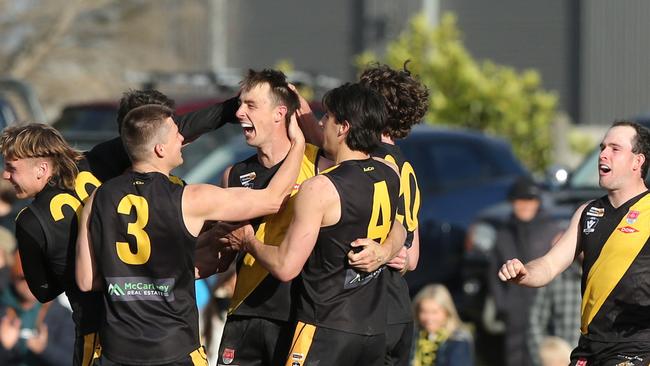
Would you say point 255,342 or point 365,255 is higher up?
point 365,255

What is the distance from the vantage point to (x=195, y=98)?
46.6 feet

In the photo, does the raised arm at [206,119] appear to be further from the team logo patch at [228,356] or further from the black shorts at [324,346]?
the black shorts at [324,346]

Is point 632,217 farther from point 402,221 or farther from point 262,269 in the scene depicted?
point 262,269

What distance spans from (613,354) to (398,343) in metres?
1.10

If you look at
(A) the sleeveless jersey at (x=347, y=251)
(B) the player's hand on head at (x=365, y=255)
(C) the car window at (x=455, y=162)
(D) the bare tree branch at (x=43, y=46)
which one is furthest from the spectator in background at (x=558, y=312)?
(D) the bare tree branch at (x=43, y=46)

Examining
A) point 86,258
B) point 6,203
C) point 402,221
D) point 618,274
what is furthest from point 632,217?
point 6,203

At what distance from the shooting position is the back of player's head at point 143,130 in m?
5.92

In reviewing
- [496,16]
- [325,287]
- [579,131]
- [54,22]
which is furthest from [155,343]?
[496,16]

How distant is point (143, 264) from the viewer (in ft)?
19.3

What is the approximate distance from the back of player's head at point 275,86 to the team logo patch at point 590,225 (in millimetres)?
1638

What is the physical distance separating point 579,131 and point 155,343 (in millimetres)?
24880

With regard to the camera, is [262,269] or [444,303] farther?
[444,303]

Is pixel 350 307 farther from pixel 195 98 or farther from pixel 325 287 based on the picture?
pixel 195 98

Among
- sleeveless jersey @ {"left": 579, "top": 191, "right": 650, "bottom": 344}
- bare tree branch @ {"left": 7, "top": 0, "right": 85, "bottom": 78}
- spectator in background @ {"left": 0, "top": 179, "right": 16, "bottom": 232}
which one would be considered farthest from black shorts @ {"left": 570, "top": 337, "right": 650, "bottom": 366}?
bare tree branch @ {"left": 7, "top": 0, "right": 85, "bottom": 78}
